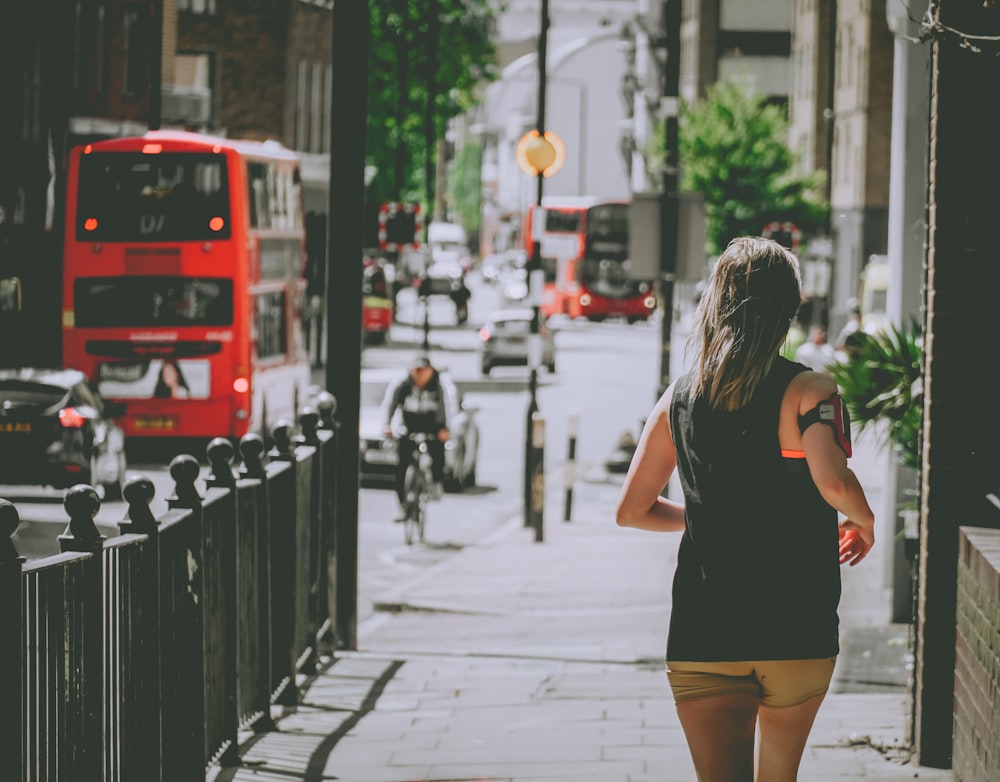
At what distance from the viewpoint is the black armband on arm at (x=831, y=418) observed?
385cm

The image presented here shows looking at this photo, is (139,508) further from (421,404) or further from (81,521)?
(421,404)

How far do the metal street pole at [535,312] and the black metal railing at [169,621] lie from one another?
30.4 feet

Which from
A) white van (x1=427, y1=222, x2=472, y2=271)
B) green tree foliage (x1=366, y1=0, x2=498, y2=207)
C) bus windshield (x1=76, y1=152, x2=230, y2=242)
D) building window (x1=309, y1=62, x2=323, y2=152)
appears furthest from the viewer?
white van (x1=427, y1=222, x2=472, y2=271)

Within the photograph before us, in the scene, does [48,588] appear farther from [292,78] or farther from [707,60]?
[707,60]

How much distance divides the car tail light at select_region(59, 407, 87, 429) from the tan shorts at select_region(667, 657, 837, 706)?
13799 millimetres

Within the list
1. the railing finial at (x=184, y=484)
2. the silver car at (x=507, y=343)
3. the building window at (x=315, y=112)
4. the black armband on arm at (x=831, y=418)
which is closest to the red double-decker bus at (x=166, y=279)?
the railing finial at (x=184, y=484)

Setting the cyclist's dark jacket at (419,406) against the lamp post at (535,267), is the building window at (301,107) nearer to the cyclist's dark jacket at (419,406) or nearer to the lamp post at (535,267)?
the lamp post at (535,267)

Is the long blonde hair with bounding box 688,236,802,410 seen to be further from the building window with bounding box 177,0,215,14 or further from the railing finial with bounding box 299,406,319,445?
the building window with bounding box 177,0,215,14

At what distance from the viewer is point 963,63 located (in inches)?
249

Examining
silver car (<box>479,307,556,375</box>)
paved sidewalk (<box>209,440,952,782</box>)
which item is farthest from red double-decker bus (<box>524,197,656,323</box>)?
paved sidewalk (<box>209,440,952,782</box>)

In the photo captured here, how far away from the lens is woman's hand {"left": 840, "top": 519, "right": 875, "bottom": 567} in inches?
162

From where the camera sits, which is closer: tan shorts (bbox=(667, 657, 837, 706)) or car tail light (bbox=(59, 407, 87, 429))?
tan shorts (bbox=(667, 657, 837, 706))

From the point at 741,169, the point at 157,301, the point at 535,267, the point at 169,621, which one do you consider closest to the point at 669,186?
the point at 535,267

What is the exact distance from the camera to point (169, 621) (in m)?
5.57
